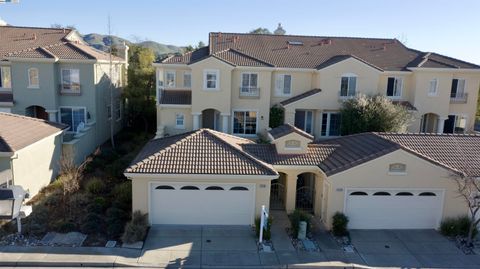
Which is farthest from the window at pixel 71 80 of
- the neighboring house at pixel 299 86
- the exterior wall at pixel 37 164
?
the exterior wall at pixel 37 164

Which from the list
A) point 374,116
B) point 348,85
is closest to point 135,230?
point 374,116

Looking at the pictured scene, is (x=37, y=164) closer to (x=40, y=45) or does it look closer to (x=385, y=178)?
(x=40, y=45)

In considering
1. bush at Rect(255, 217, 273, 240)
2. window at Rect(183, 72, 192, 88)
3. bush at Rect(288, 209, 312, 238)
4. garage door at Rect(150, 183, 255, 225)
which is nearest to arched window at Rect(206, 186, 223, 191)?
garage door at Rect(150, 183, 255, 225)

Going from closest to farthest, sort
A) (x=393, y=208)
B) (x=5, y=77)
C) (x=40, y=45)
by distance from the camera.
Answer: (x=393, y=208)
(x=5, y=77)
(x=40, y=45)

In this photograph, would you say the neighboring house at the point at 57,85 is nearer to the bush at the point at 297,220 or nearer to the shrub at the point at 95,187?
the shrub at the point at 95,187

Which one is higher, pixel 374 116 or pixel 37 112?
pixel 374 116

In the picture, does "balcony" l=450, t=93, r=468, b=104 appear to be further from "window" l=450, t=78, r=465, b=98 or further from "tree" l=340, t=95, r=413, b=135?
"tree" l=340, t=95, r=413, b=135
